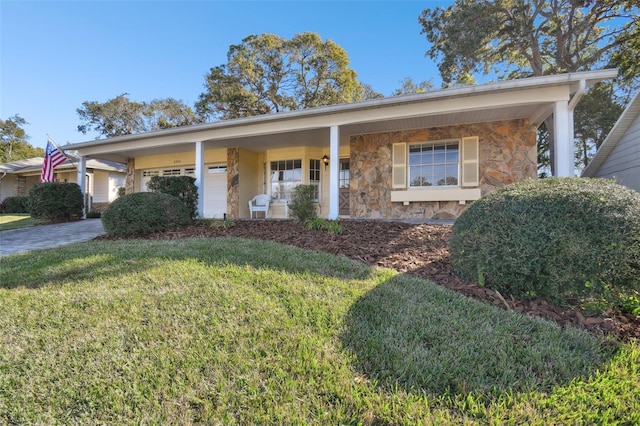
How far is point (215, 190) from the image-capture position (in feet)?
37.9

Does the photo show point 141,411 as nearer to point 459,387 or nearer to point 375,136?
point 459,387

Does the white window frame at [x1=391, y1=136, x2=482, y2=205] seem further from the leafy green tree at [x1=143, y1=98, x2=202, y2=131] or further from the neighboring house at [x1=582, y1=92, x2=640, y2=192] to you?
the leafy green tree at [x1=143, y1=98, x2=202, y2=131]

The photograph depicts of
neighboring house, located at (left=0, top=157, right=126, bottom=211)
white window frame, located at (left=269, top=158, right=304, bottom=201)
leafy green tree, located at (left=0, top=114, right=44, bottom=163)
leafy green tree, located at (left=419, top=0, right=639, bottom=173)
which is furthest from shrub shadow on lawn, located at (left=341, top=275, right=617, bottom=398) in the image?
leafy green tree, located at (left=0, top=114, right=44, bottom=163)

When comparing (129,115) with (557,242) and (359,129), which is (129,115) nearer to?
(359,129)

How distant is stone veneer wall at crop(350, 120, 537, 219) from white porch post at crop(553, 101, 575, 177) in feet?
5.45

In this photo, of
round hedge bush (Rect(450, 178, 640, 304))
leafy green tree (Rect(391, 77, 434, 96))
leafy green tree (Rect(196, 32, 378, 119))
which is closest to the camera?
round hedge bush (Rect(450, 178, 640, 304))

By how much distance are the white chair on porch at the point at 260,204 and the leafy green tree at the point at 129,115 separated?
57.1ft

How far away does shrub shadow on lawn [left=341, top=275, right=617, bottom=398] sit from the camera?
1619 millimetres

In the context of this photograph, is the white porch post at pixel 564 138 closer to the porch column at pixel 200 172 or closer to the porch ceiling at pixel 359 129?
the porch ceiling at pixel 359 129

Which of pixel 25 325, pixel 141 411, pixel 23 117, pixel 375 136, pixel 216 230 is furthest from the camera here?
pixel 23 117

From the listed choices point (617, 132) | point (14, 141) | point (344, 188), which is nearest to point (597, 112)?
point (617, 132)

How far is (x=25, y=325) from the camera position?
2221 mm

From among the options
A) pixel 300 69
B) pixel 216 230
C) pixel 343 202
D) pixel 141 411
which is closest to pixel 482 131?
pixel 343 202

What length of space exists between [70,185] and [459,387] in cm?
1277
